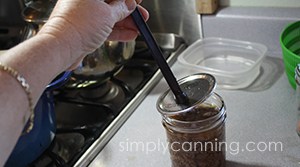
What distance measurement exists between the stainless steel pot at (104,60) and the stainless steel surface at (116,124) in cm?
8

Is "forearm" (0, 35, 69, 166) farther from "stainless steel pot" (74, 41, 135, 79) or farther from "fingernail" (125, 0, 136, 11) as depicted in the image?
"stainless steel pot" (74, 41, 135, 79)

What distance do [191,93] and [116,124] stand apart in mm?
200

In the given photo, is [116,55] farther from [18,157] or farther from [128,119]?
[18,157]

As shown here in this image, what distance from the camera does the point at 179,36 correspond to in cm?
100

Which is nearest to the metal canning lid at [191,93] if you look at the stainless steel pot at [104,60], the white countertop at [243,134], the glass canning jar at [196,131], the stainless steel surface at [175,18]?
the glass canning jar at [196,131]

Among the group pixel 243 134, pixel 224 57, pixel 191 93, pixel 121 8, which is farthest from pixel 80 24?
pixel 224 57

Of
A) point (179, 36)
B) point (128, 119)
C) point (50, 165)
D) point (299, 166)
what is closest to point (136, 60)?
point (179, 36)

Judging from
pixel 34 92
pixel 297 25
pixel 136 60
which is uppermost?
pixel 34 92

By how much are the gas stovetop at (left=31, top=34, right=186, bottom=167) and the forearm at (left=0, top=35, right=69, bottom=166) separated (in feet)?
0.86

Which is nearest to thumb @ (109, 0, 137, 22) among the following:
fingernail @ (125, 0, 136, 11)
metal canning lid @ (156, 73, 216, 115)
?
fingernail @ (125, 0, 136, 11)

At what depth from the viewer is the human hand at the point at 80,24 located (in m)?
0.47

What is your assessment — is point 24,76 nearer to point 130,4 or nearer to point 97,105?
point 130,4

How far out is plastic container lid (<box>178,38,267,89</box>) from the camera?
0.84 metres

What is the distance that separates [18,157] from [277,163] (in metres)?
0.42
